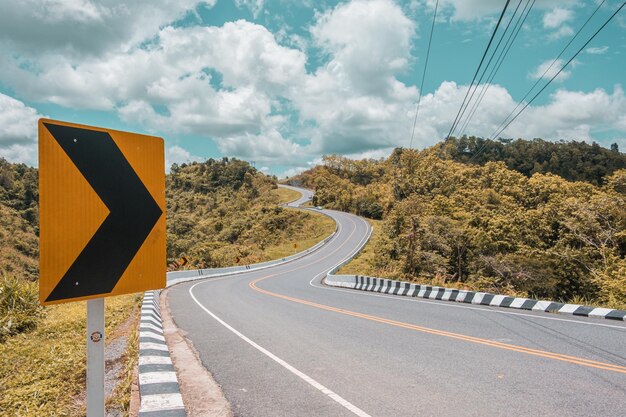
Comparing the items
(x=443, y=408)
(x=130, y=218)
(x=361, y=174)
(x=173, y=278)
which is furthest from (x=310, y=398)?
(x=361, y=174)

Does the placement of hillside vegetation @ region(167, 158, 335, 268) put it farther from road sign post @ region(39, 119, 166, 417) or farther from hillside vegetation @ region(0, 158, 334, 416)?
road sign post @ region(39, 119, 166, 417)

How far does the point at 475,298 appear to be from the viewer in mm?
13688

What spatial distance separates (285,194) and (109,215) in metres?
115

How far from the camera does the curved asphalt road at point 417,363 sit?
4617 millimetres

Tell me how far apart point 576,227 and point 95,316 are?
35.1 m

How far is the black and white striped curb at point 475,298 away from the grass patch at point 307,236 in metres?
35.0

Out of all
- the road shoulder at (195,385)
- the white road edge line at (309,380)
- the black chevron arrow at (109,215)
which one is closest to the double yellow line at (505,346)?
the white road edge line at (309,380)

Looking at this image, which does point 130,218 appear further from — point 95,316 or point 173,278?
point 173,278

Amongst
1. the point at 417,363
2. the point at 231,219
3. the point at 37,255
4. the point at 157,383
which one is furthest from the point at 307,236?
the point at 157,383

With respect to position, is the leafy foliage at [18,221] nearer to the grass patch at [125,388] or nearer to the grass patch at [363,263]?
the grass patch at [363,263]

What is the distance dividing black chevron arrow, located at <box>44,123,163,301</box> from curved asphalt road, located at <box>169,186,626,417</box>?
313 centimetres

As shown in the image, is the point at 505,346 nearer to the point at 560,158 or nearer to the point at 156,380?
the point at 156,380

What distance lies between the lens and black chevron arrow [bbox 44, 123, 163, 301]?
2111mm

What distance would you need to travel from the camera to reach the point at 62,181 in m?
2.09
